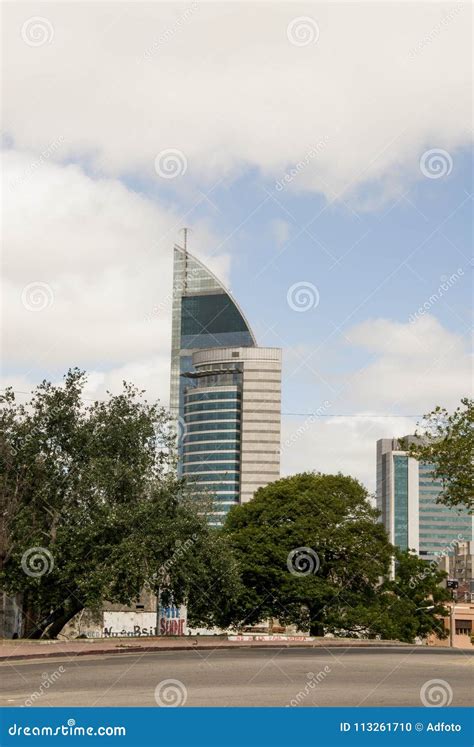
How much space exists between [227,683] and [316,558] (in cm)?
3983

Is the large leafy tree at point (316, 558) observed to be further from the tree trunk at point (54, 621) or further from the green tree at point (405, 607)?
the tree trunk at point (54, 621)

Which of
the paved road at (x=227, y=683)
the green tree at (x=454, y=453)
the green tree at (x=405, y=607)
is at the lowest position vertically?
the green tree at (x=405, y=607)

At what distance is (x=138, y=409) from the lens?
134ft

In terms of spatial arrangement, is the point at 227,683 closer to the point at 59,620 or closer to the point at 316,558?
the point at 59,620

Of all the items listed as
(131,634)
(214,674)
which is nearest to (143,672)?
(214,674)

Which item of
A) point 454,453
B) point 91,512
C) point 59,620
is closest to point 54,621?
point 59,620

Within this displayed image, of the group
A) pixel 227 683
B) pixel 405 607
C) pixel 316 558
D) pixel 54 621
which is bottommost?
pixel 405 607

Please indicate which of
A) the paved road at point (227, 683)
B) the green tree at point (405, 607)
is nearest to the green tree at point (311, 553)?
the green tree at point (405, 607)

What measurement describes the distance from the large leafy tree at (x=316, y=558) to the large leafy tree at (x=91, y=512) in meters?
15.0

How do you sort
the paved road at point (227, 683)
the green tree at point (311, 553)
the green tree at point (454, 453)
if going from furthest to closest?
the green tree at point (311, 553) < the green tree at point (454, 453) < the paved road at point (227, 683)

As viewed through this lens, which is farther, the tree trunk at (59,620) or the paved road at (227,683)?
the tree trunk at (59,620)

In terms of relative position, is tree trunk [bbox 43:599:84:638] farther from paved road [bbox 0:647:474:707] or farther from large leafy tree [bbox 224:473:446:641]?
large leafy tree [bbox 224:473:446:641]

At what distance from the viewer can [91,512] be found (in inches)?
1506

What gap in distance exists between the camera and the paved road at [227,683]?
13.5 meters
